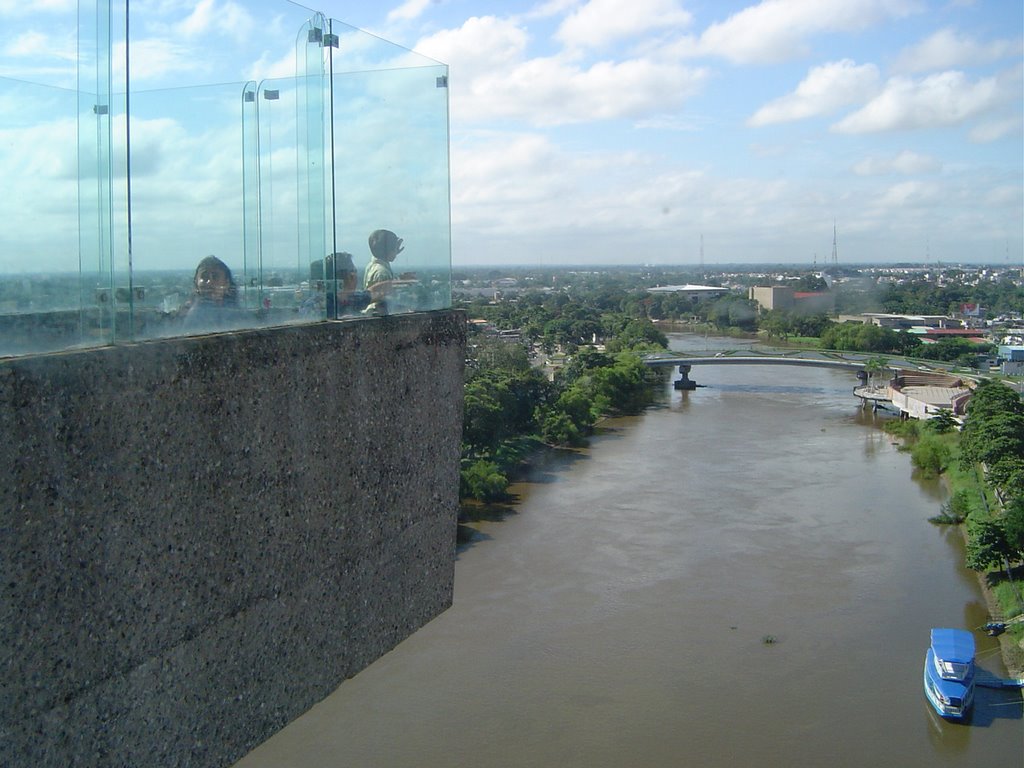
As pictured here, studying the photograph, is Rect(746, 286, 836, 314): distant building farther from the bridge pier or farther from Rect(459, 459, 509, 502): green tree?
Rect(459, 459, 509, 502): green tree

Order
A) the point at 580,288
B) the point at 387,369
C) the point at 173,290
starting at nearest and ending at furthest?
the point at 173,290
the point at 387,369
the point at 580,288

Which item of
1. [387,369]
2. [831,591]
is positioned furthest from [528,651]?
[387,369]

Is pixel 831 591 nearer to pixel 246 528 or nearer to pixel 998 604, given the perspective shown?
pixel 998 604

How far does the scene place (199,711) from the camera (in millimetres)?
838

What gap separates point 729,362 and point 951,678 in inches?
407

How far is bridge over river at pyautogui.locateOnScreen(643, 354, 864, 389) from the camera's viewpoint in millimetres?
13492

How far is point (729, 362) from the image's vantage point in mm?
14172

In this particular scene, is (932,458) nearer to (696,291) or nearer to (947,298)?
(947,298)

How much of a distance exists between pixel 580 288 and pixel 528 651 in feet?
88.0

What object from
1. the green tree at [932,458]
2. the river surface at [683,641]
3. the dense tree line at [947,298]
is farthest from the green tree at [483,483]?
the dense tree line at [947,298]

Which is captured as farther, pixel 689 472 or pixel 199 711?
pixel 689 472

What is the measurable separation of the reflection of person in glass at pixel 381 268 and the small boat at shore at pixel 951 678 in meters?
3.56

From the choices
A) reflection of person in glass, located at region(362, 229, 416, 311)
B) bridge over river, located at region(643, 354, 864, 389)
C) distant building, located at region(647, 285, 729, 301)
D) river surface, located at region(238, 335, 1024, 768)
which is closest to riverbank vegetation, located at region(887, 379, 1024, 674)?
river surface, located at region(238, 335, 1024, 768)

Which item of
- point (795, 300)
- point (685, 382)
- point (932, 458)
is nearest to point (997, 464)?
point (932, 458)
